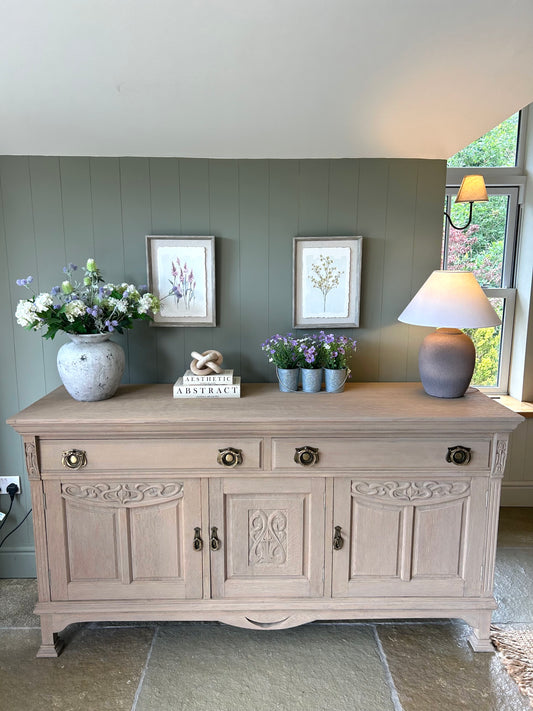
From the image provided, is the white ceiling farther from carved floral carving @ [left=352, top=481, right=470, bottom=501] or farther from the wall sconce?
carved floral carving @ [left=352, top=481, right=470, bottom=501]

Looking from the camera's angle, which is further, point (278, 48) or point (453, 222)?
point (453, 222)

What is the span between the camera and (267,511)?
6.33ft

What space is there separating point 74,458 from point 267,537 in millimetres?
784

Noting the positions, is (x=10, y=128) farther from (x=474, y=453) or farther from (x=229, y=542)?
(x=474, y=453)

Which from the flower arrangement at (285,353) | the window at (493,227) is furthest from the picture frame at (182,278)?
the window at (493,227)

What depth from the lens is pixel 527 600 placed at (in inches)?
89.8

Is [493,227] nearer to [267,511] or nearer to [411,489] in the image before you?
[411,489]

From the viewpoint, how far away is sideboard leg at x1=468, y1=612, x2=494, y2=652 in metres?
1.98

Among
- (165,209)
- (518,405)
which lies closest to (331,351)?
(165,209)

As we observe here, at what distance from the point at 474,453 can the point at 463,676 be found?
2.67 feet

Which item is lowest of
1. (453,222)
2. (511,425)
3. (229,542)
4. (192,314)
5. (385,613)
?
(385,613)

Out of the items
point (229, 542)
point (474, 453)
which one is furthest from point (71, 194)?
point (474, 453)

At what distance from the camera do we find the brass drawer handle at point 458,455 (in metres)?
1.89

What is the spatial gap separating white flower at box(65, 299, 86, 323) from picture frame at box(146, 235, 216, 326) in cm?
40
